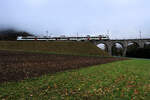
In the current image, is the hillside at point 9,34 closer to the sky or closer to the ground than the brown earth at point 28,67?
closer to the sky

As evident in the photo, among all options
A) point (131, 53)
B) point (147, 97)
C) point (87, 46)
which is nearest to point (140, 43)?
point (131, 53)

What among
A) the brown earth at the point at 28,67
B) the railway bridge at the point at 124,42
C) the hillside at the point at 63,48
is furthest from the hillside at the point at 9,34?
the brown earth at the point at 28,67

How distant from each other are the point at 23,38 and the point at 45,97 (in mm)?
72440

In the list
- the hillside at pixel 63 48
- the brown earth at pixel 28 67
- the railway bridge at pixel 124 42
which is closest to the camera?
the brown earth at pixel 28 67

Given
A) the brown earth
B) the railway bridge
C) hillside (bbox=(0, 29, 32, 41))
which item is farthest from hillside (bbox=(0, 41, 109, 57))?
hillside (bbox=(0, 29, 32, 41))

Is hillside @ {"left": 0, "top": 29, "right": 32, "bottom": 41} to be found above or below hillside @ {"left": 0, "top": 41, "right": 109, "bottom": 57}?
above

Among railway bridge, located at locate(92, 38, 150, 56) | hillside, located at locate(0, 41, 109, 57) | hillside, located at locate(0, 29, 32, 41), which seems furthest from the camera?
hillside, located at locate(0, 29, 32, 41)

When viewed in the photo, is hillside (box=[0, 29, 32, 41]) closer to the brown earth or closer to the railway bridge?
the railway bridge

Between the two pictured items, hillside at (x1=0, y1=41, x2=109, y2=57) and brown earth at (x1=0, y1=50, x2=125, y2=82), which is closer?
brown earth at (x1=0, y1=50, x2=125, y2=82)

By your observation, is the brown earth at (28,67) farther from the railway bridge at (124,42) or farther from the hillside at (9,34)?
the hillside at (9,34)

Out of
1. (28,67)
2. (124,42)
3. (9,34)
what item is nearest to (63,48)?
(28,67)

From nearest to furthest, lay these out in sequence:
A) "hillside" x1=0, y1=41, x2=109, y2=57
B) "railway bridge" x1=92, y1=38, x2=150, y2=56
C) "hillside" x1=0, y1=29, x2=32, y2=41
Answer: "hillside" x1=0, y1=41, x2=109, y2=57
"railway bridge" x1=92, y1=38, x2=150, y2=56
"hillside" x1=0, y1=29, x2=32, y2=41

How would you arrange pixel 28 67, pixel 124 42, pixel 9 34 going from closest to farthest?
pixel 28 67 < pixel 124 42 < pixel 9 34

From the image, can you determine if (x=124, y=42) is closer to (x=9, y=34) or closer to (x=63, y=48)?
(x=63, y=48)
